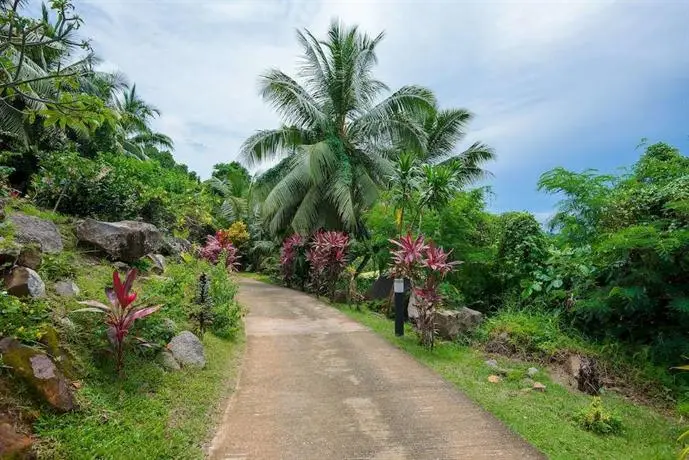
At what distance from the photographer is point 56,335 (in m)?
3.94

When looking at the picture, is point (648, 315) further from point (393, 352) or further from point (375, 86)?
point (375, 86)

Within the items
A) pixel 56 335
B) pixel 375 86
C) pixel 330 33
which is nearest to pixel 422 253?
pixel 56 335

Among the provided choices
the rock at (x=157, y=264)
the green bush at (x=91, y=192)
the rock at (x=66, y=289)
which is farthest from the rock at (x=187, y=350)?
the green bush at (x=91, y=192)

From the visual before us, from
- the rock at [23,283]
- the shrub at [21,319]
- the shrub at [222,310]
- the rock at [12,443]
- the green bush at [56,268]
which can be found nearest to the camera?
the rock at [12,443]

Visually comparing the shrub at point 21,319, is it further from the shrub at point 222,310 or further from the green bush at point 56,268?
the shrub at point 222,310

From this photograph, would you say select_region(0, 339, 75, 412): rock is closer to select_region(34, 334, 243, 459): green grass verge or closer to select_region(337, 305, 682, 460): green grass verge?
select_region(34, 334, 243, 459): green grass verge

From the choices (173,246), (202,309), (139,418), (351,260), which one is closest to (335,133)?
(351,260)

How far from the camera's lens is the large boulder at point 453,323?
779 centimetres

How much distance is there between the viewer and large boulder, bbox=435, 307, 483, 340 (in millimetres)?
7793

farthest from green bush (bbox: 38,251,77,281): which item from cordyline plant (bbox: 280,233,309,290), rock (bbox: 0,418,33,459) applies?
cordyline plant (bbox: 280,233,309,290)

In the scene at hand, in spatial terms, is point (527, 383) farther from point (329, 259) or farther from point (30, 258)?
point (329, 259)

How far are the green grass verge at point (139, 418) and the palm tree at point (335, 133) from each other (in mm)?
8996

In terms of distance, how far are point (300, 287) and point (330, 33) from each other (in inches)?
332

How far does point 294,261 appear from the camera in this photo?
1556cm
